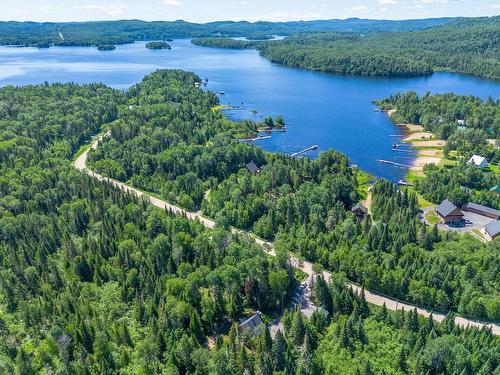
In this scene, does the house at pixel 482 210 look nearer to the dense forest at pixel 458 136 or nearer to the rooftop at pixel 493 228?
the dense forest at pixel 458 136

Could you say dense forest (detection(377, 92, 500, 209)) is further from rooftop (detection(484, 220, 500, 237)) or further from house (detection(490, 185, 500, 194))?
rooftop (detection(484, 220, 500, 237))

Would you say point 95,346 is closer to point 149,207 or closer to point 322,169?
point 149,207

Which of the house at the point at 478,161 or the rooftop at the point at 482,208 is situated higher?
the house at the point at 478,161

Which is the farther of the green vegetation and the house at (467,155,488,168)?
the house at (467,155,488,168)

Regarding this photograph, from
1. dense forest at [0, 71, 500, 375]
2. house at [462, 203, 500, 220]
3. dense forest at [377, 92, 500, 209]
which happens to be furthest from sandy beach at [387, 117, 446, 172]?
dense forest at [0, 71, 500, 375]

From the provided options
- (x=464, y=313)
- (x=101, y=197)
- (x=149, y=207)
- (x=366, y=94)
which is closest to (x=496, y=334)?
(x=464, y=313)

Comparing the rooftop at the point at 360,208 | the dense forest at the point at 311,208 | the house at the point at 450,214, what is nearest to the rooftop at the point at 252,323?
the dense forest at the point at 311,208

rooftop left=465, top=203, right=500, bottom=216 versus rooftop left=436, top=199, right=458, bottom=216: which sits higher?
rooftop left=436, top=199, right=458, bottom=216
